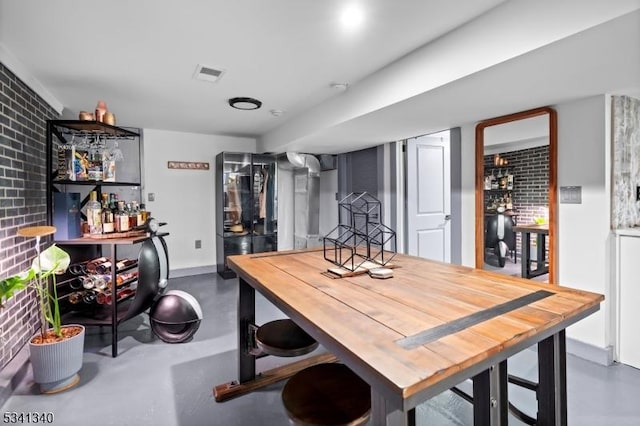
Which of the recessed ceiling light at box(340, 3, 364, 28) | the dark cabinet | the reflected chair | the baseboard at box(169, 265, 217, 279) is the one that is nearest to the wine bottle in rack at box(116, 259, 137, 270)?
the dark cabinet

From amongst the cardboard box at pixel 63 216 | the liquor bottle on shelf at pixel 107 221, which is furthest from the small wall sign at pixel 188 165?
the cardboard box at pixel 63 216

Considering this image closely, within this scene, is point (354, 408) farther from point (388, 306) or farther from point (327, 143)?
point (327, 143)

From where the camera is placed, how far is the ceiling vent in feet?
8.40

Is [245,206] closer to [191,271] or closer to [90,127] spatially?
[191,271]

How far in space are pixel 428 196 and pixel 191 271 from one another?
12.4 ft

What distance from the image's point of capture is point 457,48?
1965mm

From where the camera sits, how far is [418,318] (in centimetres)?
108

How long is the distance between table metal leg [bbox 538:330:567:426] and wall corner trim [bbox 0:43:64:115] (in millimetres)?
3588

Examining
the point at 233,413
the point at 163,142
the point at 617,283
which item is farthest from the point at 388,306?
the point at 163,142

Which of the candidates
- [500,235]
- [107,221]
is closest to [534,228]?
[500,235]

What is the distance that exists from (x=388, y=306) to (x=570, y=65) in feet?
5.71

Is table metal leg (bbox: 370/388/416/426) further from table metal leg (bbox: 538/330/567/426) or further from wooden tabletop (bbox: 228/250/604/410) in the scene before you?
table metal leg (bbox: 538/330/567/426)

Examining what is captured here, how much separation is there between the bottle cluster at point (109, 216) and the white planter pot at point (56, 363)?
922 mm

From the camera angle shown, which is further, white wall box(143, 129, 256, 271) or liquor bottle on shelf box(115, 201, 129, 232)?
white wall box(143, 129, 256, 271)
